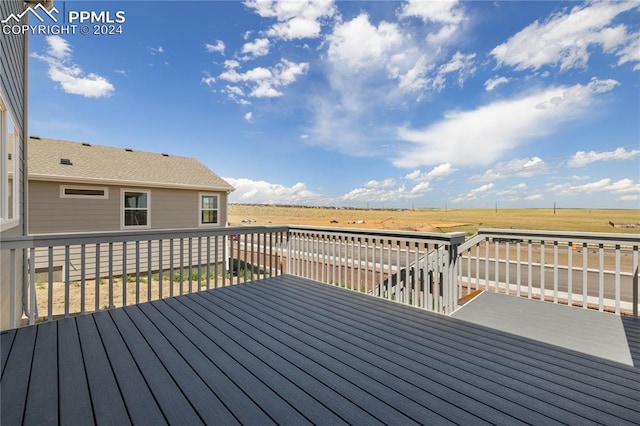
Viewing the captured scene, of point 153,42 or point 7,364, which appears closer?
point 7,364

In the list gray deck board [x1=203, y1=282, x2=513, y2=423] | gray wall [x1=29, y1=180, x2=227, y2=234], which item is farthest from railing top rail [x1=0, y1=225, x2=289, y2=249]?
gray wall [x1=29, y1=180, x2=227, y2=234]

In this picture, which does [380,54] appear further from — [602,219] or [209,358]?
[209,358]

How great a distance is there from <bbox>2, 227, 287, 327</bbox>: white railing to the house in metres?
0.29

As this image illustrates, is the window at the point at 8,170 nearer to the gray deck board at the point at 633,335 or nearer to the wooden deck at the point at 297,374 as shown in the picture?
the wooden deck at the point at 297,374

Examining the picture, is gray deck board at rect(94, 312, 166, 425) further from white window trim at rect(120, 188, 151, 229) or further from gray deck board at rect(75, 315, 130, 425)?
white window trim at rect(120, 188, 151, 229)

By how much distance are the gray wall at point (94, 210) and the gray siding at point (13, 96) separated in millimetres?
3464

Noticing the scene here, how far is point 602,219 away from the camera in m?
6.25

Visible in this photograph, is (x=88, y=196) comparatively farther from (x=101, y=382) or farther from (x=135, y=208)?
(x=101, y=382)

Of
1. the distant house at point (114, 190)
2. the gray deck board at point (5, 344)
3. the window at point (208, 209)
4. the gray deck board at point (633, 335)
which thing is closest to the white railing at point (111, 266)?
the gray deck board at point (5, 344)

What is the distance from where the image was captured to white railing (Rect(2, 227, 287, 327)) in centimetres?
268

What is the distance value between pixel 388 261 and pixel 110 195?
25.4 ft

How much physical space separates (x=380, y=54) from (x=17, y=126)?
7.07m

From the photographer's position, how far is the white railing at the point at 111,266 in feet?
8.80

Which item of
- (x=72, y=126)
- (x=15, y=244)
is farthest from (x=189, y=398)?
(x=72, y=126)
